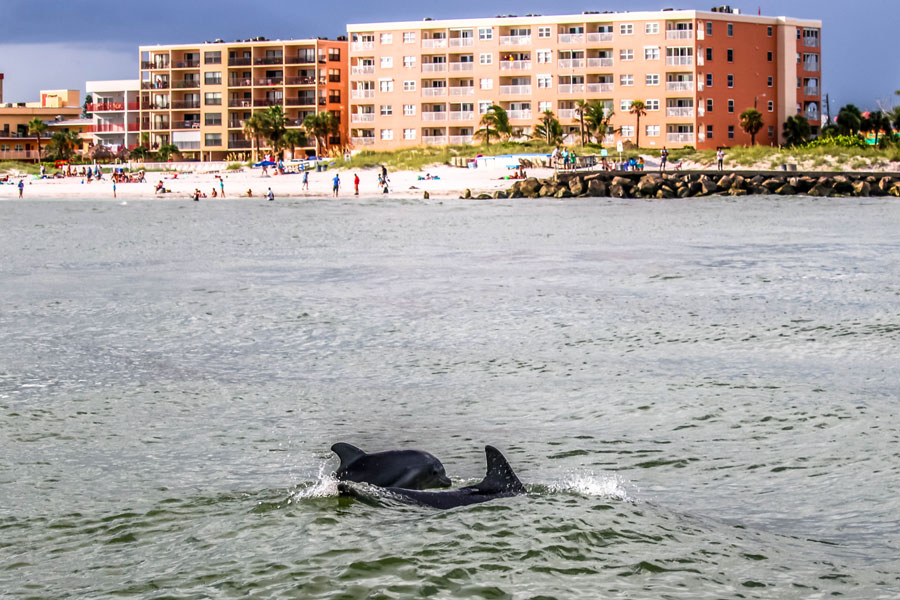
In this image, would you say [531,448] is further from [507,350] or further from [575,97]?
[575,97]

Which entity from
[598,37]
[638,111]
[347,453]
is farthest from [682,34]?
[347,453]

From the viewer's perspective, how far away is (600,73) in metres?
105

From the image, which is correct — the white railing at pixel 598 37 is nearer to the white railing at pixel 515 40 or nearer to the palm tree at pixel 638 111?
the white railing at pixel 515 40

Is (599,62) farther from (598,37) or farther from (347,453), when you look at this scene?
(347,453)

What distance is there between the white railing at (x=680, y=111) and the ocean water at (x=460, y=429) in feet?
257

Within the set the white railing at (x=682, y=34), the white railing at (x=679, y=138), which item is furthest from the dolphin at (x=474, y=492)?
the white railing at (x=682, y=34)

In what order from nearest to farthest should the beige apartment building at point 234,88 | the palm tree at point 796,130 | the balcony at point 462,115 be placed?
the palm tree at point 796,130 → the balcony at point 462,115 → the beige apartment building at point 234,88

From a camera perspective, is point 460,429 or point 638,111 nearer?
point 460,429

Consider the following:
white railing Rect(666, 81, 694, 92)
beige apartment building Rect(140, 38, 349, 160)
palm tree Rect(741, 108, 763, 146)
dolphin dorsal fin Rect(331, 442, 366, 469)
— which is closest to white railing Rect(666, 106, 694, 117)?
white railing Rect(666, 81, 694, 92)

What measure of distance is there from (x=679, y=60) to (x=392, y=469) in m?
99.8

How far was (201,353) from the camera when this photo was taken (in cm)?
1591

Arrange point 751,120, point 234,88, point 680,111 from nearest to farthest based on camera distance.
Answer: point 751,120 → point 680,111 → point 234,88

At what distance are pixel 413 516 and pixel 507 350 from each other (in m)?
7.91

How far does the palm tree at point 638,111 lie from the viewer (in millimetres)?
100562
